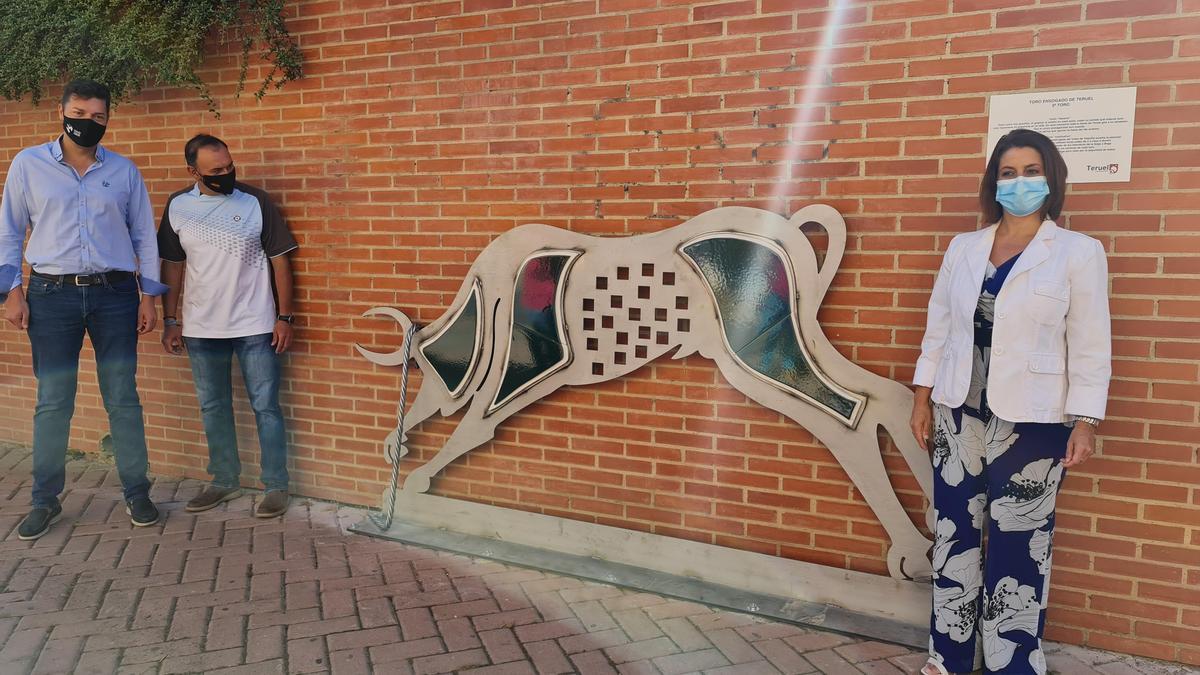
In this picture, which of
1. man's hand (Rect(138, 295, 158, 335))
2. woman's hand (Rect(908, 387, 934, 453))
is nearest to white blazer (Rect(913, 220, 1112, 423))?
woman's hand (Rect(908, 387, 934, 453))

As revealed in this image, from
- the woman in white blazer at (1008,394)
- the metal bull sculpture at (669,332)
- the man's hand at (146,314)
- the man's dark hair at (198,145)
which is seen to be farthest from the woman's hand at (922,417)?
the man's hand at (146,314)

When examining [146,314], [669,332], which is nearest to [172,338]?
[146,314]

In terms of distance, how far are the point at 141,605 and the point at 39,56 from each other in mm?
3392

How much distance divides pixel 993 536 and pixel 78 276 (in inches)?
170

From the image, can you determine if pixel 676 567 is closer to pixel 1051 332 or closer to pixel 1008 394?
pixel 1008 394

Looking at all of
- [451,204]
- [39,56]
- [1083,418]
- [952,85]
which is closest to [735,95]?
[952,85]

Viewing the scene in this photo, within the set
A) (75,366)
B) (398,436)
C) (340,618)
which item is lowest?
(340,618)

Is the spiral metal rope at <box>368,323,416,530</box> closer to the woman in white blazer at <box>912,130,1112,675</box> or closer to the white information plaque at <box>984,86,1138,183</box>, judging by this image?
the woman in white blazer at <box>912,130,1112,675</box>

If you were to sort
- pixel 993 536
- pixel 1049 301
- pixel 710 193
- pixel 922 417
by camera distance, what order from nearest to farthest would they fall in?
pixel 1049 301 < pixel 993 536 < pixel 922 417 < pixel 710 193

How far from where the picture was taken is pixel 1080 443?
2.69m

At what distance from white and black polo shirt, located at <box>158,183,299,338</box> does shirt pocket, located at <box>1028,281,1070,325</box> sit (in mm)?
3635

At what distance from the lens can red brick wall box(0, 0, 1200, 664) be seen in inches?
115

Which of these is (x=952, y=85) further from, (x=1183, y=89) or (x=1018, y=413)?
(x=1018, y=413)

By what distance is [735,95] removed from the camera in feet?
11.4
